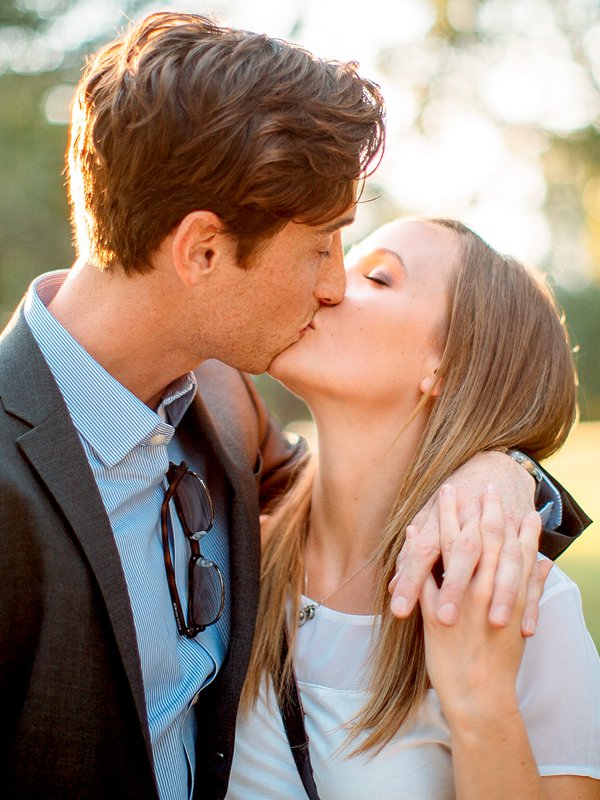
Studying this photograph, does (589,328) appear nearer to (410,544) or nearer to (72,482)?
(410,544)

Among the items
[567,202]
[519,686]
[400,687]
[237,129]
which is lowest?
[567,202]

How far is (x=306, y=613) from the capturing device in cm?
312

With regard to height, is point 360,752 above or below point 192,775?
above

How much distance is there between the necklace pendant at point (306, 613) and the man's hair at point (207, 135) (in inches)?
49.3

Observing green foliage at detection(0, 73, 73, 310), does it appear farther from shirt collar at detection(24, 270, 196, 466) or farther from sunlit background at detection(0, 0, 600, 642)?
shirt collar at detection(24, 270, 196, 466)

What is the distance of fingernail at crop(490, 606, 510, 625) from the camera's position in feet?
7.41

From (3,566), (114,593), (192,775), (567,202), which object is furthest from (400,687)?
(567,202)

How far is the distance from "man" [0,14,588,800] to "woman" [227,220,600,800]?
6.3 inches

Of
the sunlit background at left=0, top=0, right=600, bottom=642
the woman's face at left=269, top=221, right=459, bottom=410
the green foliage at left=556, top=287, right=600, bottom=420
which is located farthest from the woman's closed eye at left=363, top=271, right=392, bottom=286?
the green foliage at left=556, top=287, right=600, bottom=420

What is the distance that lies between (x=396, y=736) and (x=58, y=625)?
1067 mm

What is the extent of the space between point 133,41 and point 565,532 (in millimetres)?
2153

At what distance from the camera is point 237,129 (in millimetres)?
2799

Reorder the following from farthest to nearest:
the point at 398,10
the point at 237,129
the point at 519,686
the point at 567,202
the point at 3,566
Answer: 1. the point at 567,202
2. the point at 398,10
3. the point at 237,129
4. the point at 519,686
5. the point at 3,566

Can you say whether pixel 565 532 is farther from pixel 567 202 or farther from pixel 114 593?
pixel 567 202
